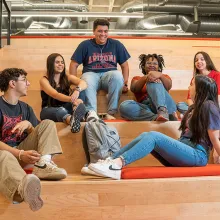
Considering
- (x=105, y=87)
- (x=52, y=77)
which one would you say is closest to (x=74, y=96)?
(x=52, y=77)

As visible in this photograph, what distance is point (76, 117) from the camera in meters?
3.01

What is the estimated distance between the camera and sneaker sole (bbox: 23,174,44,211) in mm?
2129

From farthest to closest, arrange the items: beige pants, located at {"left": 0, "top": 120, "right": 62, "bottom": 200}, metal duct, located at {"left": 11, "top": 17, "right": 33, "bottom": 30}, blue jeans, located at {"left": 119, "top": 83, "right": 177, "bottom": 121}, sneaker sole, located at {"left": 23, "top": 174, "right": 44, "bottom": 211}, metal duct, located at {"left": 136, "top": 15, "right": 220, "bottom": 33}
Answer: metal duct, located at {"left": 136, "top": 15, "right": 220, "bottom": 33}
metal duct, located at {"left": 11, "top": 17, "right": 33, "bottom": 30}
blue jeans, located at {"left": 119, "top": 83, "right": 177, "bottom": 121}
beige pants, located at {"left": 0, "top": 120, "right": 62, "bottom": 200}
sneaker sole, located at {"left": 23, "top": 174, "right": 44, "bottom": 211}

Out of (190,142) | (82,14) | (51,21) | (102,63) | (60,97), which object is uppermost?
(82,14)

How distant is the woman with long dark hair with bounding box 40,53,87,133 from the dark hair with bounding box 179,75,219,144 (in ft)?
2.40

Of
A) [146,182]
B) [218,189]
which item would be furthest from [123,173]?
[218,189]

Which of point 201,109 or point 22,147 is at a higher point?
point 201,109

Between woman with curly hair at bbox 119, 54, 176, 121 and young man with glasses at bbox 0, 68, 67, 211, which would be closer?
young man with glasses at bbox 0, 68, 67, 211

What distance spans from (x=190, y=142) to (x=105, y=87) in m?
1.23

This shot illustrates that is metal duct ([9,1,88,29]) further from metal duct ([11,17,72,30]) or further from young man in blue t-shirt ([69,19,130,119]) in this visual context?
young man in blue t-shirt ([69,19,130,119])

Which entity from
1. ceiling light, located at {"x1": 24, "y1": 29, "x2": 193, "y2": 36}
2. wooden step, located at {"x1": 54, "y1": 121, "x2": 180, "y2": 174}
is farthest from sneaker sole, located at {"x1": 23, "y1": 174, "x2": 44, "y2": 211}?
ceiling light, located at {"x1": 24, "y1": 29, "x2": 193, "y2": 36}

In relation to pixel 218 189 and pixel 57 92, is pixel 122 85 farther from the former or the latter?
pixel 218 189

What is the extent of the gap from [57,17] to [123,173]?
5.21 meters

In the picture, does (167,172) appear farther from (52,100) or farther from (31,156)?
(52,100)
